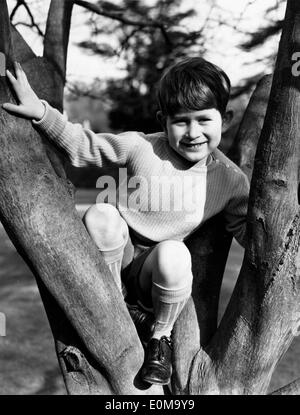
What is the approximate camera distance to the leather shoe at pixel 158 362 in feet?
4.51

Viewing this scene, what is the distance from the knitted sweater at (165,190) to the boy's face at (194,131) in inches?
2.4

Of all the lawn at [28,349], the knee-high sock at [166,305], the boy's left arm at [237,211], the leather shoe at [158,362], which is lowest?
the lawn at [28,349]

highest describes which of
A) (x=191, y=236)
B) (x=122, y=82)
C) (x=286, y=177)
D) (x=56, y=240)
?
(x=286, y=177)

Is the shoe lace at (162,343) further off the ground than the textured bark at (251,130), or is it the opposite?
the textured bark at (251,130)

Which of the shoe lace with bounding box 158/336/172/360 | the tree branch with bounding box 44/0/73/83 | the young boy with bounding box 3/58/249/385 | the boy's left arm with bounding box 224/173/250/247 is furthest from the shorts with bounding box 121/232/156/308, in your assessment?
the tree branch with bounding box 44/0/73/83

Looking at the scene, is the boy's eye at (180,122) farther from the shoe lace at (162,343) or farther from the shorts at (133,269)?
the shoe lace at (162,343)

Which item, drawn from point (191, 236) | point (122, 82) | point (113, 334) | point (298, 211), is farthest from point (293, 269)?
point (122, 82)

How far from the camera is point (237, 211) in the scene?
159cm

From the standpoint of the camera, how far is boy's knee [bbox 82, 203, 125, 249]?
1.41 meters

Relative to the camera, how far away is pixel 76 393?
4.68 feet

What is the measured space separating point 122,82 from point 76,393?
7227mm

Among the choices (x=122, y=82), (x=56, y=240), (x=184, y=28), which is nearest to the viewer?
(x=56, y=240)

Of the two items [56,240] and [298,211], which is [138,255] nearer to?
[56,240]

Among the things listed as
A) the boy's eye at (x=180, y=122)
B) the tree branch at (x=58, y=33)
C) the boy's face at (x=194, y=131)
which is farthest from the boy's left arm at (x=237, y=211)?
the tree branch at (x=58, y=33)
